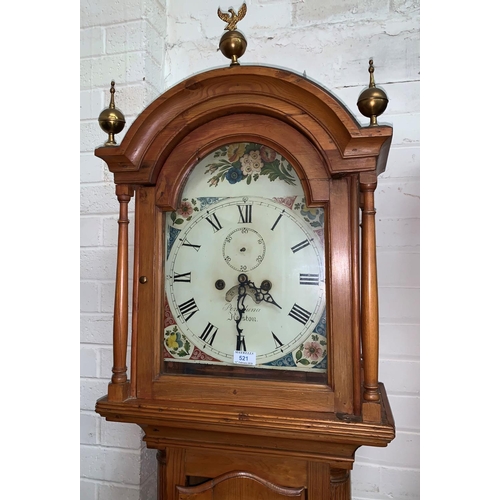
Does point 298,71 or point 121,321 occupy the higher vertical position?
point 298,71

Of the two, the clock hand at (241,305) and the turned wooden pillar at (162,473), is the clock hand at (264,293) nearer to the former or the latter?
the clock hand at (241,305)

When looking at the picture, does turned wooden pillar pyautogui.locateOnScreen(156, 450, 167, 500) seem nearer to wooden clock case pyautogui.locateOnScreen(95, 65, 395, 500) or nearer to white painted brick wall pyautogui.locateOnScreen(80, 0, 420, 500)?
wooden clock case pyautogui.locateOnScreen(95, 65, 395, 500)

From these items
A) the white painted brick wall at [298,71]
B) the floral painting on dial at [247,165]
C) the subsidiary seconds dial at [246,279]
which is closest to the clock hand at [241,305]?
the subsidiary seconds dial at [246,279]

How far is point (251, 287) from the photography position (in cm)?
81

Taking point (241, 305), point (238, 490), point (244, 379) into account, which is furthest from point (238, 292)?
point (238, 490)

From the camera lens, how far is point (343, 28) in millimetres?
1169

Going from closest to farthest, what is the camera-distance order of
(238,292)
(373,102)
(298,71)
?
1. (373,102)
2. (238,292)
3. (298,71)

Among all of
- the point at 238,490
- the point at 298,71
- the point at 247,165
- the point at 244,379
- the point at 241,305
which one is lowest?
the point at 238,490

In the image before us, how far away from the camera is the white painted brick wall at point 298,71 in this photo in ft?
3.63

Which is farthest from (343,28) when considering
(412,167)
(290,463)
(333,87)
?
(290,463)

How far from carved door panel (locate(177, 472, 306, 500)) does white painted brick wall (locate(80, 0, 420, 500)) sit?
1.39 ft

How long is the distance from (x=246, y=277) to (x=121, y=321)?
265mm

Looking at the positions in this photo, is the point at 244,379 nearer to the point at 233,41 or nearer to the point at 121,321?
the point at 121,321

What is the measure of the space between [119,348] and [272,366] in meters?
0.30
